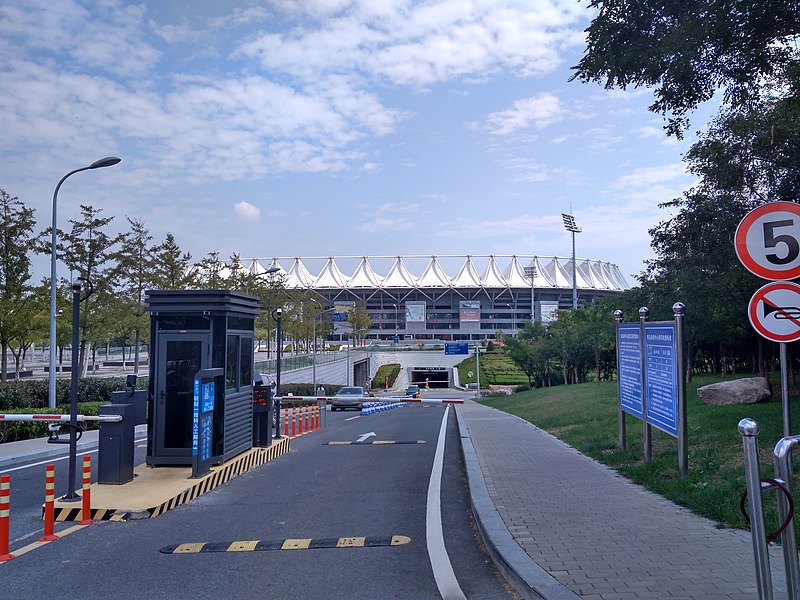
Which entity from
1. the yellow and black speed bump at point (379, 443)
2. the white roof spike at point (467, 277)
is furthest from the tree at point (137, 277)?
the white roof spike at point (467, 277)

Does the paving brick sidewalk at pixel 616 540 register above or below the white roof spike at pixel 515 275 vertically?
below

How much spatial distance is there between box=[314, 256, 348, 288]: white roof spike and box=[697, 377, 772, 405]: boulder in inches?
4615

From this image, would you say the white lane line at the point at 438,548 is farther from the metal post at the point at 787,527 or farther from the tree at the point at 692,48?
the tree at the point at 692,48

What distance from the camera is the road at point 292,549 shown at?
18.4 feet

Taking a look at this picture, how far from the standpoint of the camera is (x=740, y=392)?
15.2 meters

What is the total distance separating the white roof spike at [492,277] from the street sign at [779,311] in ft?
402

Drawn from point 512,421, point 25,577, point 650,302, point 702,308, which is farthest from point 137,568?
point 650,302

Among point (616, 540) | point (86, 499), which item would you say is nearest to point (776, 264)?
point (616, 540)

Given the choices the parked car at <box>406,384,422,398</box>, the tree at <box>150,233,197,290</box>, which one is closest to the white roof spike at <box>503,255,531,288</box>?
the parked car at <box>406,384,422,398</box>

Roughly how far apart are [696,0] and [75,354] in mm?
9069

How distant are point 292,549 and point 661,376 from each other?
593 centimetres

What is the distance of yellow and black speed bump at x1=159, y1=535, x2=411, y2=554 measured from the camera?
6730mm

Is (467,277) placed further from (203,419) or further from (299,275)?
(203,419)

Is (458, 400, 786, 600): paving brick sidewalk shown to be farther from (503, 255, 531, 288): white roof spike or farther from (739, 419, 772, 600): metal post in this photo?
(503, 255, 531, 288): white roof spike
